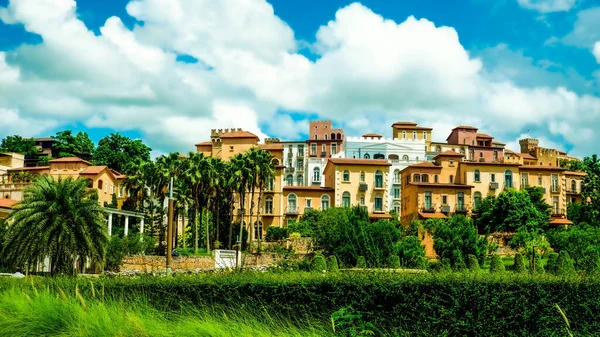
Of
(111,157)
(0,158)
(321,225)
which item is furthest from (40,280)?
(111,157)

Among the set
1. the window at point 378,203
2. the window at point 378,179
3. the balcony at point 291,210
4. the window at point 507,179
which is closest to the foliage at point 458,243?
the window at point 378,203

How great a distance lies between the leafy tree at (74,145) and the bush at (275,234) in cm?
3741

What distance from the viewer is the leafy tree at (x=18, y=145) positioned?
286ft

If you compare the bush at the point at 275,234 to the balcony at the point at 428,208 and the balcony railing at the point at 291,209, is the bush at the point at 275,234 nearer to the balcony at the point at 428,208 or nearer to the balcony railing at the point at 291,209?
the balcony railing at the point at 291,209

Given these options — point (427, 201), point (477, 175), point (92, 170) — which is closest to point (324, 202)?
point (427, 201)

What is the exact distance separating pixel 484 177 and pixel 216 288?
60608 millimetres

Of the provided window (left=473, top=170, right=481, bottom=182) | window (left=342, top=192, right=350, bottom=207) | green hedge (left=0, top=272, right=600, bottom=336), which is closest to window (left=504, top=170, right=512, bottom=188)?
window (left=473, top=170, right=481, bottom=182)

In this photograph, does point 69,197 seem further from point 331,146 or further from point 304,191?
point 331,146

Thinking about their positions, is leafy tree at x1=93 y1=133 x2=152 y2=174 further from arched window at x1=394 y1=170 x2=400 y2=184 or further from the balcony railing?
arched window at x1=394 y1=170 x2=400 y2=184

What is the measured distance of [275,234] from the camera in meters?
63.8

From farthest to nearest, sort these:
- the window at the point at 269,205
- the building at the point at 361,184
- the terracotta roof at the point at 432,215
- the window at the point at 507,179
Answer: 1. the window at the point at 507,179
2. the building at the point at 361,184
3. the window at the point at 269,205
4. the terracotta roof at the point at 432,215

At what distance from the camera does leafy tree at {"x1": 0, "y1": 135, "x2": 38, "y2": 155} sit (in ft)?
286

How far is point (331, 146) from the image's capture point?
9331cm

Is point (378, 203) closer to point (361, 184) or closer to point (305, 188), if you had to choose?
point (361, 184)
